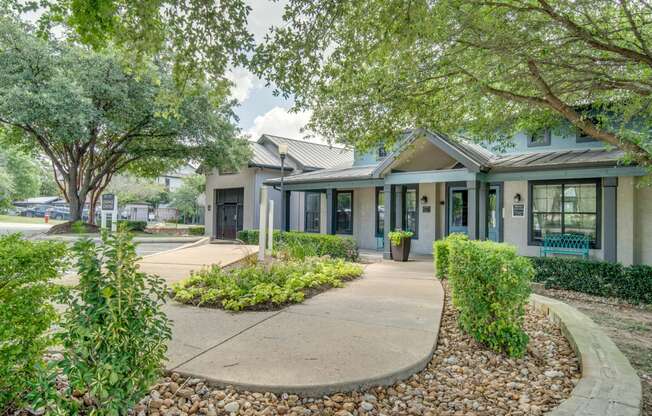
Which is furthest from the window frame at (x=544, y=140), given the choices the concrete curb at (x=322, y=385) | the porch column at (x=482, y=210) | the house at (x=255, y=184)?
the concrete curb at (x=322, y=385)

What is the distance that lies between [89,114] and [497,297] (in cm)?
1766

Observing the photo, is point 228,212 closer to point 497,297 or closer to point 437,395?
point 497,297

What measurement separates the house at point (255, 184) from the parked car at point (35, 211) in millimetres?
50214

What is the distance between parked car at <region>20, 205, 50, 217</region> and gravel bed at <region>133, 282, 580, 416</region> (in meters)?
67.7

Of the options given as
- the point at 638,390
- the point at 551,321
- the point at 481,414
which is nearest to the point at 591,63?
the point at 551,321

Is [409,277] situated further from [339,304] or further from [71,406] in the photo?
[71,406]

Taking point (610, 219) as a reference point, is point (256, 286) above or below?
below

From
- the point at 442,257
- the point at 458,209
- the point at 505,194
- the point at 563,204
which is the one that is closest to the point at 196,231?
the point at 458,209

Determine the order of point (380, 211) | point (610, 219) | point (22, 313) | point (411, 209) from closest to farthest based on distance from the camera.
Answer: point (22, 313), point (610, 219), point (411, 209), point (380, 211)

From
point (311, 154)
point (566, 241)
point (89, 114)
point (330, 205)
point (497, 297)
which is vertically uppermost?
point (89, 114)

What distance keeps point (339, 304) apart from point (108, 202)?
955 centimetres

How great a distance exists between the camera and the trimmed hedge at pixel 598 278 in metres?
7.70

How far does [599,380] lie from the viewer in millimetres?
2975

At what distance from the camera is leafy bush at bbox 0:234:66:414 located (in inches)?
83.5
